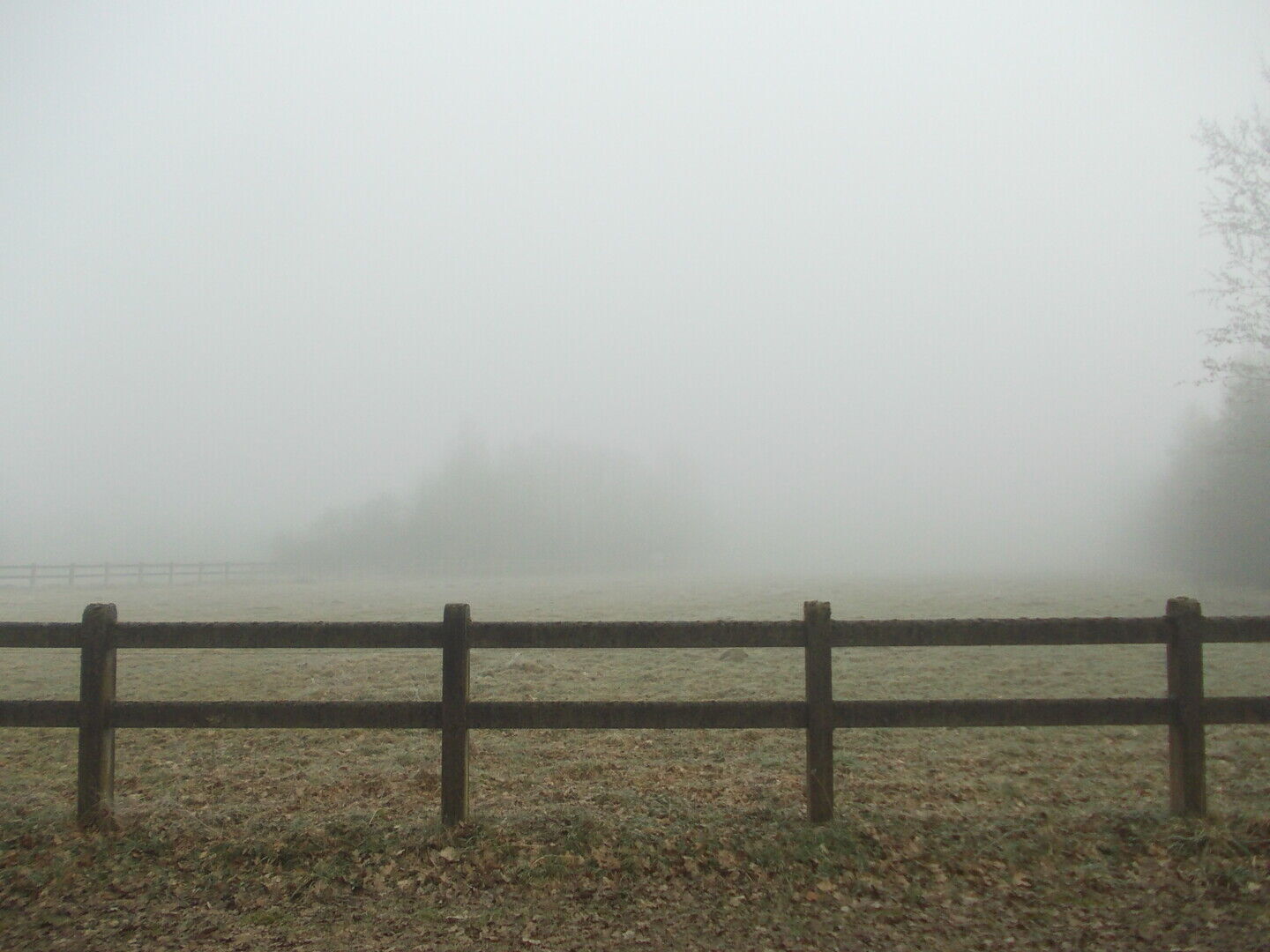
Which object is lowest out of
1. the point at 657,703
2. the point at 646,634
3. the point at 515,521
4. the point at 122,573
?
the point at 122,573

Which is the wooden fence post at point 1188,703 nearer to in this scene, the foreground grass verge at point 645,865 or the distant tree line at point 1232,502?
the foreground grass verge at point 645,865

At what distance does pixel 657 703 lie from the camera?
6.00m

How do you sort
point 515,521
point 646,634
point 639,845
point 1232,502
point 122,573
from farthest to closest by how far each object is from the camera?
point 515,521
point 122,573
point 1232,502
point 646,634
point 639,845

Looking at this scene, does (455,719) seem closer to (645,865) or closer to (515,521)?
(645,865)

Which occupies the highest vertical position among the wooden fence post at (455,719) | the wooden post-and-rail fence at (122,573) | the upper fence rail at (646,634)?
the upper fence rail at (646,634)

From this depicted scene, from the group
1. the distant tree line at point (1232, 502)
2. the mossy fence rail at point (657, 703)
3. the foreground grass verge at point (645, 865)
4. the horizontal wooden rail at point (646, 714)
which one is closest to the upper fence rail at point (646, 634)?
the mossy fence rail at point (657, 703)

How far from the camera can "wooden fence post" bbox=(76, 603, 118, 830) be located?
606 centimetres

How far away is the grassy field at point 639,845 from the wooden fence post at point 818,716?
25 centimetres

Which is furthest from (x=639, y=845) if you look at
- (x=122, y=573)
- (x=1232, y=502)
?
(x=122, y=573)

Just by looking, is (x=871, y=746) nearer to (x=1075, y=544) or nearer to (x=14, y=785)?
(x=14, y=785)

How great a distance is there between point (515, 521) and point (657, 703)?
80.6 metres

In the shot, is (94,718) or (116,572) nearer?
(94,718)

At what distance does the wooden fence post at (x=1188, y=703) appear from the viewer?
5891mm

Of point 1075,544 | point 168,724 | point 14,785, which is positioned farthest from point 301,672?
point 1075,544
